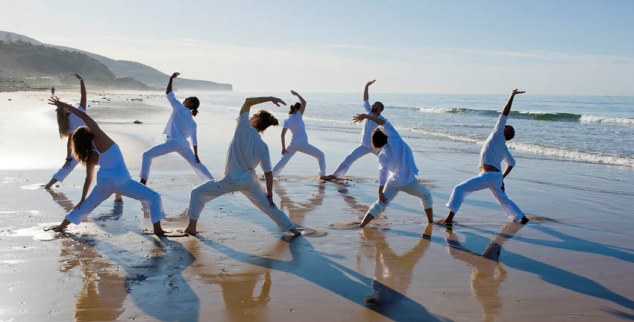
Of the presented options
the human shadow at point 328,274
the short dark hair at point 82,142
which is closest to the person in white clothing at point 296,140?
the human shadow at point 328,274

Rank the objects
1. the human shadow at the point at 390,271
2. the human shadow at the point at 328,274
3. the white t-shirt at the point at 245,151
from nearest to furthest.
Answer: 1. the human shadow at the point at 328,274
2. the human shadow at the point at 390,271
3. the white t-shirt at the point at 245,151

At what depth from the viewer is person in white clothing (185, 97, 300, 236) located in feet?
20.4

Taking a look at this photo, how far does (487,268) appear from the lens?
571 centimetres

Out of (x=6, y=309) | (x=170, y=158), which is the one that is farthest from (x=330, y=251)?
(x=170, y=158)

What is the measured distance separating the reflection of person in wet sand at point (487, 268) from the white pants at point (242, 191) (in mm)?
2088

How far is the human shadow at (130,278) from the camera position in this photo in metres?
4.38

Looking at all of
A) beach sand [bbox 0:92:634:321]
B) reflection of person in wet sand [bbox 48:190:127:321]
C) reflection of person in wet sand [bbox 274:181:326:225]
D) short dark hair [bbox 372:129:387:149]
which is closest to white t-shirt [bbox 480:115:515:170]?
beach sand [bbox 0:92:634:321]

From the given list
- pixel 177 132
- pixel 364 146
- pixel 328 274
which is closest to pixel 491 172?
pixel 328 274

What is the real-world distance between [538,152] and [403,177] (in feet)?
40.3

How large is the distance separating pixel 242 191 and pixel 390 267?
200cm

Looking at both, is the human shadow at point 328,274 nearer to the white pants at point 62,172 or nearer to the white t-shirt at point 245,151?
the white t-shirt at point 245,151

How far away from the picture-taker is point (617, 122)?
3472 centimetres

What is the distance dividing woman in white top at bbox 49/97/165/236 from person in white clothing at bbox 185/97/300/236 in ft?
1.84

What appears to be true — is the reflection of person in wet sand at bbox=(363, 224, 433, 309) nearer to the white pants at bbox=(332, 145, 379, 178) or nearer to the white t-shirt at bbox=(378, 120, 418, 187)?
the white t-shirt at bbox=(378, 120, 418, 187)
